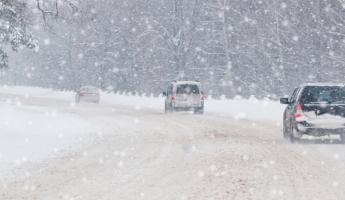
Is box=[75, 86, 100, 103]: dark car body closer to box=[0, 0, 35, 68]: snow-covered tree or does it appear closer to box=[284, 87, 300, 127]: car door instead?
box=[0, 0, 35, 68]: snow-covered tree

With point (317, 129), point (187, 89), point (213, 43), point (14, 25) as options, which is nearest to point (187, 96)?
point (187, 89)

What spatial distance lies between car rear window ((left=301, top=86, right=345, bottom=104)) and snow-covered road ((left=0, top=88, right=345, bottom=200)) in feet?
3.88

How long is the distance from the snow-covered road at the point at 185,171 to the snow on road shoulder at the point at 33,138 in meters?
0.54

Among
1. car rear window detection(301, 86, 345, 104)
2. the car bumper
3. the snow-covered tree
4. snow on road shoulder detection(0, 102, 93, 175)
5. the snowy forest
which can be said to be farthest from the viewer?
the snowy forest

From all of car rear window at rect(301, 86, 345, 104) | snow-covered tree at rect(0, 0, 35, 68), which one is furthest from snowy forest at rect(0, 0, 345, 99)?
car rear window at rect(301, 86, 345, 104)

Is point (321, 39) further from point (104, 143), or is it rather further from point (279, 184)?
point (279, 184)

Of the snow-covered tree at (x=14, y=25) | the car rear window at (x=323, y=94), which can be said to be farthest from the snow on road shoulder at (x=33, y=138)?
the car rear window at (x=323, y=94)

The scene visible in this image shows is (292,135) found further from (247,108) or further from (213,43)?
(213,43)

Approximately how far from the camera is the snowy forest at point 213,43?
47.6m

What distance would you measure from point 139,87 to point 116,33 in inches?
256

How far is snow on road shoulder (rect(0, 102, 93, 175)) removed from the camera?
48.7 ft

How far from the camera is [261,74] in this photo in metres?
57.5

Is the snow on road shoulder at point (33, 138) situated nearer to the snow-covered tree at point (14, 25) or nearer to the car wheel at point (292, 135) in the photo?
the snow-covered tree at point (14, 25)

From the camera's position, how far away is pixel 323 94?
62.7 feet
